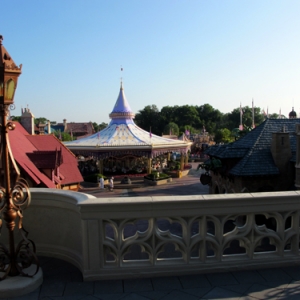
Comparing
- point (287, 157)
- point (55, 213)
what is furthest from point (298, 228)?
point (287, 157)

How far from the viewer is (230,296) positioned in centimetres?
313

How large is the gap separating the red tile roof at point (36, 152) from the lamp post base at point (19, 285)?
7.75m

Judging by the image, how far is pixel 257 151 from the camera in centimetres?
1533

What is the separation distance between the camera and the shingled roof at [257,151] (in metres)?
14.3

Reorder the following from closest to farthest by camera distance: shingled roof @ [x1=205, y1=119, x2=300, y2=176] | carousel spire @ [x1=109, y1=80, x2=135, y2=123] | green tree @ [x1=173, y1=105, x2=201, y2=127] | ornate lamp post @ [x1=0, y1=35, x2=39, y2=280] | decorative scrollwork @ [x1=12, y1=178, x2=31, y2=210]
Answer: ornate lamp post @ [x1=0, y1=35, x2=39, y2=280] < decorative scrollwork @ [x1=12, y1=178, x2=31, y2=210] < shingled roof @ [x1=205, y1=119, x2=300, y2=176] < carousel spire @ [x1=109, y1=80, x2=135, y2=123] < green tree @ [x1=173, y1=105, x2=201, y2=127]

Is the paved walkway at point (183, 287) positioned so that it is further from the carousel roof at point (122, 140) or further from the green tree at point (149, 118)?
the green tree at point (149, 118)

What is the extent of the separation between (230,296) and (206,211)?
0.84 metres

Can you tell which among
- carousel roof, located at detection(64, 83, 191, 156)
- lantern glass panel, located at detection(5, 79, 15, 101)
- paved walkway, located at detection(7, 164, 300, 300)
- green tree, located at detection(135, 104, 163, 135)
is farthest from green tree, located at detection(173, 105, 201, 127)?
lantern glass panel, located at detection(5, 79, 15, 101)

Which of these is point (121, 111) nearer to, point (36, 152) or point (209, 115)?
point (36, 152)

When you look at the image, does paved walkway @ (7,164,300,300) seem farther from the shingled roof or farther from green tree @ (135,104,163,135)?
green tree @ (135,104,163,135)

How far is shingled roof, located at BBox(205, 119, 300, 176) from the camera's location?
14.3 metres

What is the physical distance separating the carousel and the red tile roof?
14.3 meters

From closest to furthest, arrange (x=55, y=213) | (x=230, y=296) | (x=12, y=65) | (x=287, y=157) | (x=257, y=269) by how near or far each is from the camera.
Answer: (x=230, y=296)
(x=12, y=65)
(x=257, y=269)
(x=55, y=213)
(x=287, y=157)

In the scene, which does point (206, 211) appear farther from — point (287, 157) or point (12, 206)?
point (287, 157)
